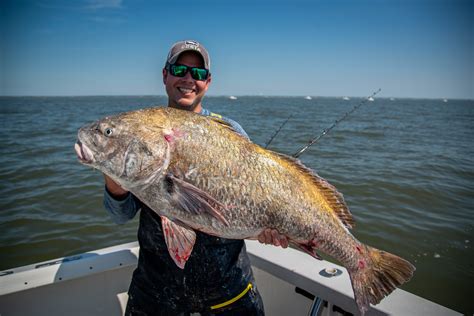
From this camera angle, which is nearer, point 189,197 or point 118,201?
point 189,197

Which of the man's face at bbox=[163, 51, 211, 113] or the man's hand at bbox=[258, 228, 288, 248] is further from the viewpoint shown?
the man's face at bbox=[163, 51, 211, 113]

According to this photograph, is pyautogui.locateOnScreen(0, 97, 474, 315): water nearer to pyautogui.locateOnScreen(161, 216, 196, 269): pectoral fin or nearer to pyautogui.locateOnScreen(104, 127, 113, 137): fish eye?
pyautogui.locateOnScreen(161, 216, 196, 269): pectoral fin

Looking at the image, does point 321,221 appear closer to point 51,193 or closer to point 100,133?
point 100,133

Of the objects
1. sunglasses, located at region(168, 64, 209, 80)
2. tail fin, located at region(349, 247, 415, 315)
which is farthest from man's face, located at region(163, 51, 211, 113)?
tail fin, located at region(349, 247, 415, 315)

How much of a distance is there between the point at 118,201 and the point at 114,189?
0.12 meters

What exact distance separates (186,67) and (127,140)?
3.69 feet

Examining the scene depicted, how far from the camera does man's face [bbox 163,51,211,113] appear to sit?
3.08m

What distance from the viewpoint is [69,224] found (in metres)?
7.99

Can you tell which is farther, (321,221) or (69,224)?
(69,224)

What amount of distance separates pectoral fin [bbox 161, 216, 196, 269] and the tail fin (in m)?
1.39

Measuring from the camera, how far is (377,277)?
8.76ft

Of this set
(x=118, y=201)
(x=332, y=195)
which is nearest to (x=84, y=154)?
(x=118, y=201)

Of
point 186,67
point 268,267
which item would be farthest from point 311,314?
point 186,67

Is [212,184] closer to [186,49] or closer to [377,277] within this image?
[186,49]
